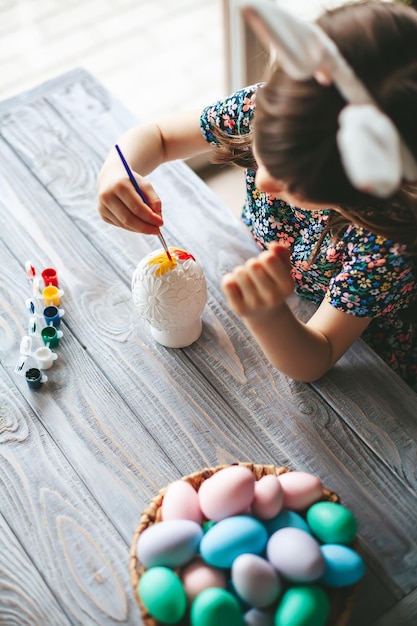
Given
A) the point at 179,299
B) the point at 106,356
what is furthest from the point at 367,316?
the point at 106,356

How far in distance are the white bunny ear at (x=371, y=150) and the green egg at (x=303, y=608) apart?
1.43ft

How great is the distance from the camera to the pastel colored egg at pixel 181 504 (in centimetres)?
77

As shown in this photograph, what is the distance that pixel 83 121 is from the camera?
133 centimetres

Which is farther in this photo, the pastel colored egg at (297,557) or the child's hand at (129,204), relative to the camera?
the child's hand at (129,204)

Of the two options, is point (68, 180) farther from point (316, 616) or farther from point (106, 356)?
point (316, 616)

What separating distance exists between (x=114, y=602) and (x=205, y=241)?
2.04ft

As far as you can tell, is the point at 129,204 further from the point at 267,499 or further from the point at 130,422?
the point at 267,499

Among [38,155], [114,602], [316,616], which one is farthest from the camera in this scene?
[38,155]

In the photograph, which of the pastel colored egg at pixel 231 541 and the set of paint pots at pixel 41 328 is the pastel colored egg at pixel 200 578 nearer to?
the pastel colored egg at pixel 231 541

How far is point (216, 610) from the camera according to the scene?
0.68 meters

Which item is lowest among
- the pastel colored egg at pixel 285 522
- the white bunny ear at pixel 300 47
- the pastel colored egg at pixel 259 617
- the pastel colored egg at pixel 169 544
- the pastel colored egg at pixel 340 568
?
the pastel colored egg at pixel 340 568

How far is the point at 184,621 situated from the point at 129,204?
1.93 ft

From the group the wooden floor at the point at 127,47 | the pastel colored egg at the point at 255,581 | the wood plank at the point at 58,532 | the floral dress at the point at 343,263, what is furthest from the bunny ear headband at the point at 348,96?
the wooden floor at the point at 127,47

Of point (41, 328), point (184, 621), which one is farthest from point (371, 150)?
point (41, 328)
